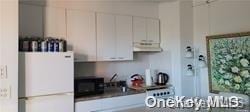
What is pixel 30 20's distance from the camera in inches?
138

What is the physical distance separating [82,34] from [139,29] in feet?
3.88

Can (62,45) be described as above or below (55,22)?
below

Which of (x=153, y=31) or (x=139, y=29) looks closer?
(x=139, y=29)

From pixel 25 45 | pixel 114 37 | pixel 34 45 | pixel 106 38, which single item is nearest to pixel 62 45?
pixel 34 45

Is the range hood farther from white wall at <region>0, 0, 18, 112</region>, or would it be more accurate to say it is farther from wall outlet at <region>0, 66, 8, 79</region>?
wall outlet at <region>0, 66, 8, 79</region>

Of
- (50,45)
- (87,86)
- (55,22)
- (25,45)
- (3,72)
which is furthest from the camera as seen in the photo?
(87,86)

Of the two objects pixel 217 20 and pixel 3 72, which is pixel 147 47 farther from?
pixel 3 72

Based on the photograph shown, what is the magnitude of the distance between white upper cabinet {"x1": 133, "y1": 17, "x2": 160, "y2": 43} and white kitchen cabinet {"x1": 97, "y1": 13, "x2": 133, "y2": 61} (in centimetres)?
14

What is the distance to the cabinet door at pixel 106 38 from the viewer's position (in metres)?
4.14

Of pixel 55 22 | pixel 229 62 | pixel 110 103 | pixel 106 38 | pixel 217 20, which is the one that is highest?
pixel 217 20

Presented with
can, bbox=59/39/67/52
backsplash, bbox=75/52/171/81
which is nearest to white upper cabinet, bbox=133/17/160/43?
backsplash, bbox=75/52/171/81

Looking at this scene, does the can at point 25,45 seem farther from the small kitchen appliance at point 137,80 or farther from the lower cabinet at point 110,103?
the small kitchen appliance at point 137,80

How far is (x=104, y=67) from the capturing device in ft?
14.7

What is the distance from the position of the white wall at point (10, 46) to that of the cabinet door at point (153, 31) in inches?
98.0
